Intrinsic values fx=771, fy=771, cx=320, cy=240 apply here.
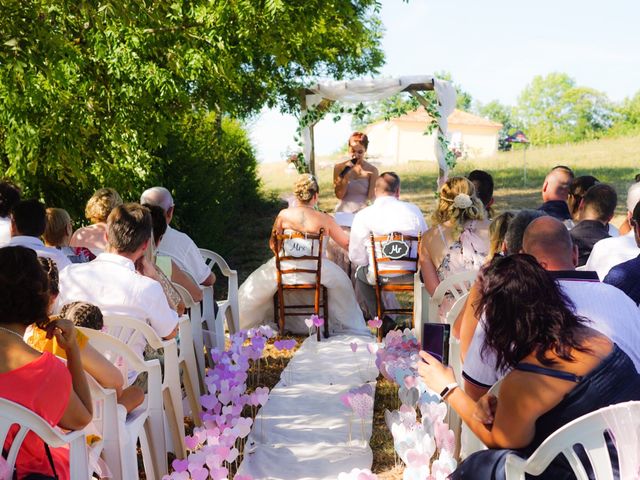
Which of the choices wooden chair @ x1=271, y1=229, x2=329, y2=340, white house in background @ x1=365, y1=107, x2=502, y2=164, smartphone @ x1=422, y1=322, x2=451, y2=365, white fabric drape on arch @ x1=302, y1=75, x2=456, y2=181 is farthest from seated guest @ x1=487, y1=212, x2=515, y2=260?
white house in background @ x1=365, y1=107, x2=502, y2=164

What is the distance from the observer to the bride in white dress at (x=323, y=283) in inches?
280

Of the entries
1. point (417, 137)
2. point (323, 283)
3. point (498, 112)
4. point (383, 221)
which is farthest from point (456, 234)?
point (498, 112)

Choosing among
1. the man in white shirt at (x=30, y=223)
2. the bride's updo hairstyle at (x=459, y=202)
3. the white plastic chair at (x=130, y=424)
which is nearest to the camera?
the white plastic chair at (x=130, y=424)

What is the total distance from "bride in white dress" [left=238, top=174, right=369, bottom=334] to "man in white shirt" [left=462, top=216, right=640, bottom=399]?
13.7 feet

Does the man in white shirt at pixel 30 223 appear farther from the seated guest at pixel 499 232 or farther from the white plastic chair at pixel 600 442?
the white plastic chair at pixel 600 442

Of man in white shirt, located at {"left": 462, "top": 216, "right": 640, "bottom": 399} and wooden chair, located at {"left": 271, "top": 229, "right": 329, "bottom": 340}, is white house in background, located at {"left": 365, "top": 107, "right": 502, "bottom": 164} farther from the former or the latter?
man in white shirt, located at {"left": 462, "top": 216, "right": 640, "bottom": 399}

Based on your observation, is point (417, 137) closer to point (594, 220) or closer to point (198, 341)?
point (594, 220)

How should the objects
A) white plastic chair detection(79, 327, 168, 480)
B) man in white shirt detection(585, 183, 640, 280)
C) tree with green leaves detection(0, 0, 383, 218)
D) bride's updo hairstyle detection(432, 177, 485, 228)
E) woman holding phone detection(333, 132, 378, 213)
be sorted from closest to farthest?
1. white plastic chair detection(79, 327, 168, 480)
2. man in white shirt detection(585, 183, 640, 280)
3. tree with green leaves detection(0, 0, 383, 218)
4. bride's updo hairstyle detection(432, 177, 485, 228)
5. woman holding phone detection(333, 132, 378, 213)

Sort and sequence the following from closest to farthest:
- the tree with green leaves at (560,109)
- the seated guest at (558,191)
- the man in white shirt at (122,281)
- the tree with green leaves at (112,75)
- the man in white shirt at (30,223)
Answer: the man in white shirt at (122,281), the man in white shirt at (30,223), the tree with green leaves at (112,75), the seated guest at (558,191), the tree with green leaves at (560,109)

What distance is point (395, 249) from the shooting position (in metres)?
6.89

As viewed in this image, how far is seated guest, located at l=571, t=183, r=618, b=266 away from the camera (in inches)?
201

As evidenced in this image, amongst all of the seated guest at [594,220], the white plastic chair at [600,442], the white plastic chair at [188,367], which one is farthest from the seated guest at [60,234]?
the white plastic chair at [600,442]

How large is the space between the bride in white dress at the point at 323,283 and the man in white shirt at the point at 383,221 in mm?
238

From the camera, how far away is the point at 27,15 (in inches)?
177
